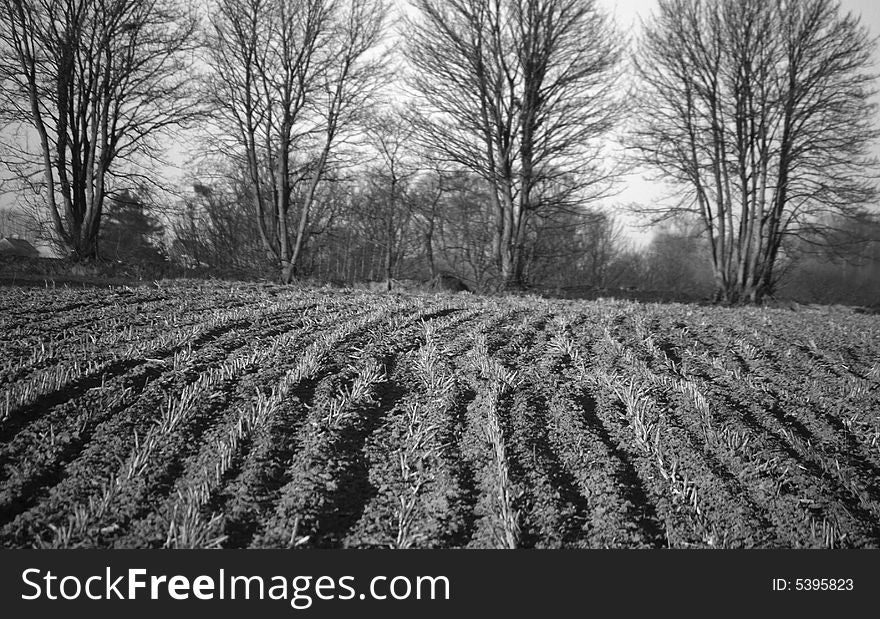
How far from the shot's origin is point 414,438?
2.24m

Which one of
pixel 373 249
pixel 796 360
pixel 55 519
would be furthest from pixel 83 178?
pixel 373 249

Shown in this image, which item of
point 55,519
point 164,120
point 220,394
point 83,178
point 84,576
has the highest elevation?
point 164,120

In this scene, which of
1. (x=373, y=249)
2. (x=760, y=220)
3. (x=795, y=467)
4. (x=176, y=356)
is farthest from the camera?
(x=373, y=249)

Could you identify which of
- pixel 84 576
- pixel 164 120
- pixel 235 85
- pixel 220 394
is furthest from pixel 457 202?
pixel 84 576

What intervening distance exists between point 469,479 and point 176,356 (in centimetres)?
190

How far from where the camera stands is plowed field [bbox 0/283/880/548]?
171 cm

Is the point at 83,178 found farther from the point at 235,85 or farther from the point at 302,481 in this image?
the point at 302,481

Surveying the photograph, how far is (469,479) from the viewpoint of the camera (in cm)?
200

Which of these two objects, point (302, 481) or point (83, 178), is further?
point (83, 178)

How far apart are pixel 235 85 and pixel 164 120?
1940 mm

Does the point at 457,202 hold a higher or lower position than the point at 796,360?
higher

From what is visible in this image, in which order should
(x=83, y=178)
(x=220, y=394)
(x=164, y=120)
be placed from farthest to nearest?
(x=164, y=120) → (x=83, y=178) → (x=220, y=394)

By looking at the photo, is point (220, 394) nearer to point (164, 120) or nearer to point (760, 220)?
point (164, 120)

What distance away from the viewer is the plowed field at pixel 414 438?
5.61 ft
